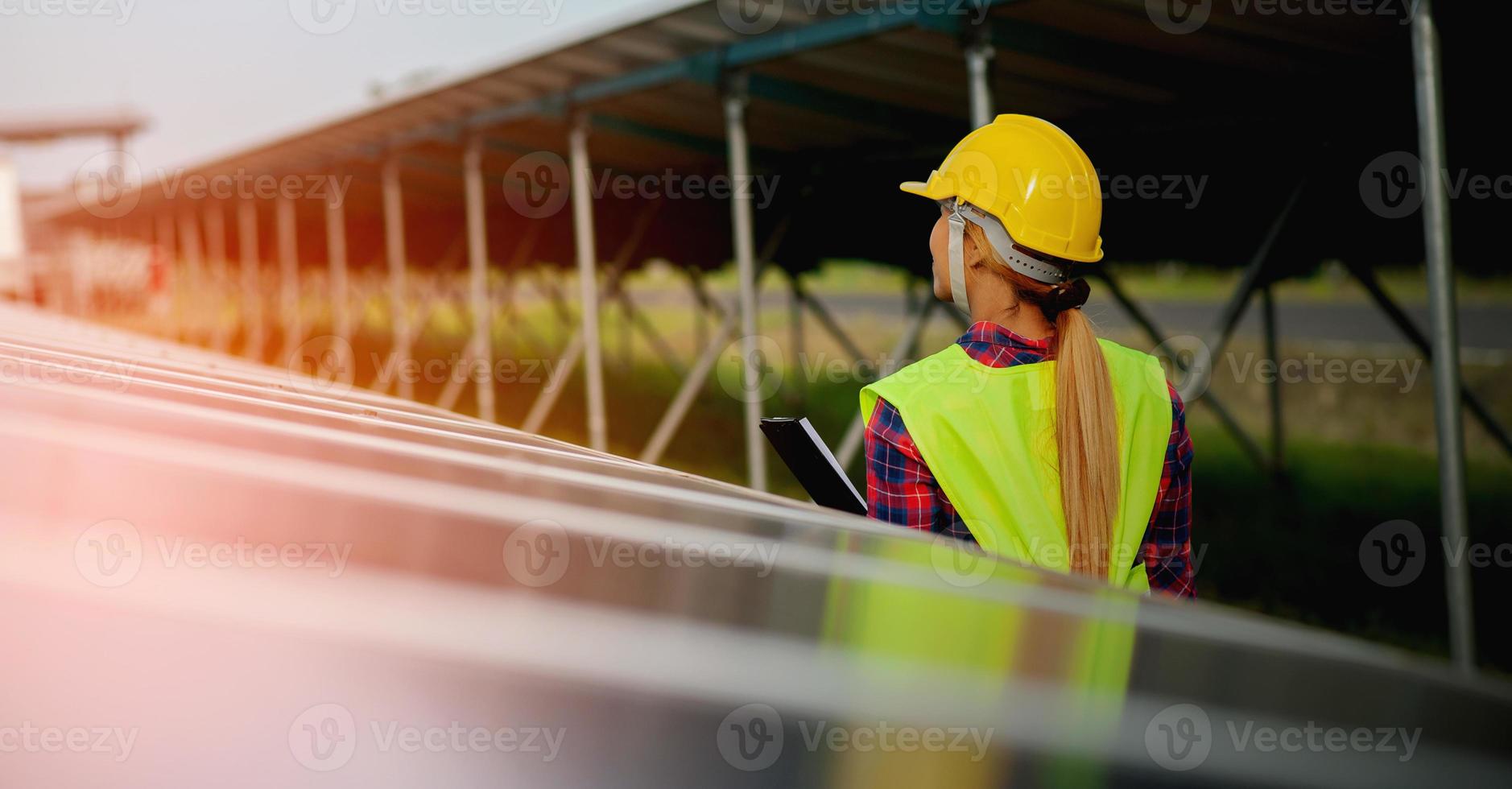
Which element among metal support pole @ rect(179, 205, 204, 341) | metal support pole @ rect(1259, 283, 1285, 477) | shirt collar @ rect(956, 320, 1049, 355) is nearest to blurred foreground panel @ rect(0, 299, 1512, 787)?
shirt collar @ rect(956, 320, 1049, 355)

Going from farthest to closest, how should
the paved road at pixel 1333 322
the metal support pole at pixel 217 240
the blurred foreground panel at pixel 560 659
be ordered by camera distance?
the paved road at pixel 1333 322 → the metal support pole at pixel 217 240 → the blurred foreground panel at pixel 560 659

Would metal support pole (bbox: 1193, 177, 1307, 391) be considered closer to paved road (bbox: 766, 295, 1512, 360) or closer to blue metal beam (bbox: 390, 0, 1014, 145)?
blue metal beam (bbox: 390, 0, 1014, 145)

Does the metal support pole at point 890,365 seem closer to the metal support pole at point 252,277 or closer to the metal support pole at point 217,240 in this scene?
the metal support pole at point 252,277

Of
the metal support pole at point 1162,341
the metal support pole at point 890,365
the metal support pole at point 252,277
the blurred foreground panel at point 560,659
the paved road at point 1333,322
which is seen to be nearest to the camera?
the blurred foreground panel at point 560,659

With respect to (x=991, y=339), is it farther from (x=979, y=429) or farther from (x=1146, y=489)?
(x=1146, y=489)

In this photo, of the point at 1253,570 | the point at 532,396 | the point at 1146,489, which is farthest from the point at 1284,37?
the point at 532,396

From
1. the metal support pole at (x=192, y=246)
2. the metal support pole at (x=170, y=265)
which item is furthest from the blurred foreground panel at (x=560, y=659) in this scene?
the metal support pole at (x=170, y=265)

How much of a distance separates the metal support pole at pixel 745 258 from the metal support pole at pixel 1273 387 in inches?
174

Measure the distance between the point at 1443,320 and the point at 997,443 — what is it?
9.20 ft

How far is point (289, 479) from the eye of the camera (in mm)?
814

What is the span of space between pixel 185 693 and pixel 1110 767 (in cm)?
49

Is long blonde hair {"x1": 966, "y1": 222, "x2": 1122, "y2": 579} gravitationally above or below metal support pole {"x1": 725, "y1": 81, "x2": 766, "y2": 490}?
below

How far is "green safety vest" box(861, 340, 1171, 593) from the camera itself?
1935 mm

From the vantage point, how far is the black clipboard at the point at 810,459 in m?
2.12
